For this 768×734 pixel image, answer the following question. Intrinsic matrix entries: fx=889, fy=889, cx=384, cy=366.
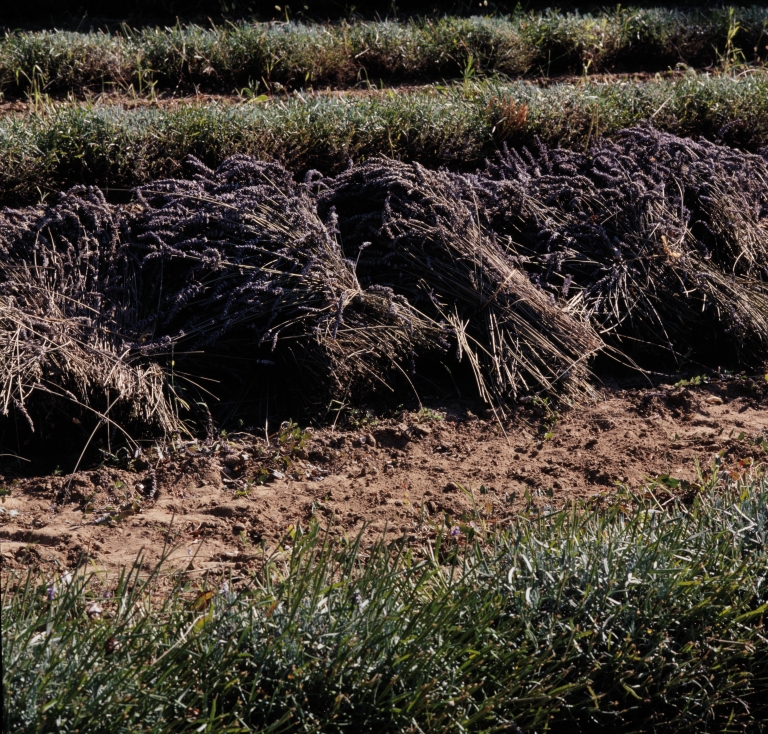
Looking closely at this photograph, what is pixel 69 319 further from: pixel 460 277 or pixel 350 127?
pixel 350 127

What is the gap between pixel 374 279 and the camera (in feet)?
13.4

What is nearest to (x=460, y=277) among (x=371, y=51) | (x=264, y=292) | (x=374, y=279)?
(x=374, y=279)

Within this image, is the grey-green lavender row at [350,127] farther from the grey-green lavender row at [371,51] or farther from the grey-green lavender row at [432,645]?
the grey-green lavender row at [432,645]

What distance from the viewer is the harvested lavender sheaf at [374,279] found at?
11.8ft

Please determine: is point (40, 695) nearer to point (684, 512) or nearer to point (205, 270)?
point (684, 512)

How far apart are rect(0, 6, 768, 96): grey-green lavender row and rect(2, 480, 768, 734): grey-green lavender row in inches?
169

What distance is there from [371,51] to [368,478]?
4193mm

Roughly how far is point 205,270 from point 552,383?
1607mm

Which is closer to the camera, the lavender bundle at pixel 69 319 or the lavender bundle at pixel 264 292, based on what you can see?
the lavender bundle at pixel 69 319

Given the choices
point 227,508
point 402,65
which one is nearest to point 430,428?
point 227,508

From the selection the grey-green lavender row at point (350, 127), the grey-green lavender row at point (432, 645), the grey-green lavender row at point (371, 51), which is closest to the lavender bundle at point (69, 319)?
the grey-green lavender row at point (350, 127)

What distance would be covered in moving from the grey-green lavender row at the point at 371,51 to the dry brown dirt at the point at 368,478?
3.23 metres

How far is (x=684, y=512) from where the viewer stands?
9.61 feet

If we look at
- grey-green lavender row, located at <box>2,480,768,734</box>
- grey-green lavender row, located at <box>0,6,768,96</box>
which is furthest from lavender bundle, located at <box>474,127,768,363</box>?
grey-green lavender row, located at <box>0,6,768,96</box>
